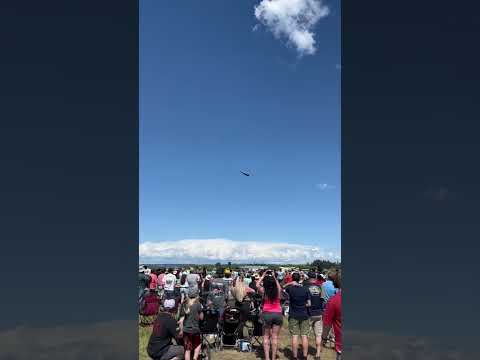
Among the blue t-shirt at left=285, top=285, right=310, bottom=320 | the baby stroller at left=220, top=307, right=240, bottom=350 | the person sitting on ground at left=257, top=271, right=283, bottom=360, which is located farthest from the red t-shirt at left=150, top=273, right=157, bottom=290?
the blue t-shirt at left=285, top=285, right=310, bottom=320

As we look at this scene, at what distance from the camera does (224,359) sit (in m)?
8.98

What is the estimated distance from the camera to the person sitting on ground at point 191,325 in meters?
7.48

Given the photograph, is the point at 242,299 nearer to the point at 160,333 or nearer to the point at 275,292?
the point at 275,292

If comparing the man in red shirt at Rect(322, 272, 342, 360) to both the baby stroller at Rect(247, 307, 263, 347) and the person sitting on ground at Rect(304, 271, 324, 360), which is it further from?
the baby stroller at Rect(247, 307, 263, 347)

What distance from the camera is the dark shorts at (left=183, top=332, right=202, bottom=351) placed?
7.55 m

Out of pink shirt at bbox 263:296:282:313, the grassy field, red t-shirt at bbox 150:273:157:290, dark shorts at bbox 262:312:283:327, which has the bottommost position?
the grassy field

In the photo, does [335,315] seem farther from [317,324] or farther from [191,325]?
[317,324]

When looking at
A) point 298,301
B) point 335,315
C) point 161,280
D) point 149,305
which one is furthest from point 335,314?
point 161,280

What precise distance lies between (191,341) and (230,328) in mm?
2494

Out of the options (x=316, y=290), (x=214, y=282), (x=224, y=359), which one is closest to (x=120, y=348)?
(x=224, y=359)

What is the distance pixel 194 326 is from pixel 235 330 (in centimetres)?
276

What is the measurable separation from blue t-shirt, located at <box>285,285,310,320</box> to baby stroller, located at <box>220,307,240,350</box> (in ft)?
6.62

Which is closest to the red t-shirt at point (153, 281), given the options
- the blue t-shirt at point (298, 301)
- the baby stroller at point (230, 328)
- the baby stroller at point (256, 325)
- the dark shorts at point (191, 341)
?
the baby stroller at point (230, 328)

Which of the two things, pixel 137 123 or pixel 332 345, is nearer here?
pixel 137 123
